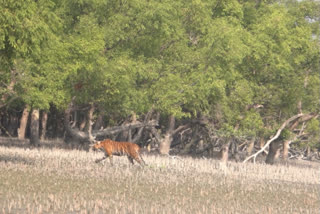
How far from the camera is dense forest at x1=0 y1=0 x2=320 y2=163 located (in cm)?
2819

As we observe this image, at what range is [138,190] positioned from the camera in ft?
54.5

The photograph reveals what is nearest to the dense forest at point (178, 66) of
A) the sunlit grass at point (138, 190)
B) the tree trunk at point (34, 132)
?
the tree trunk at point (34, 132)

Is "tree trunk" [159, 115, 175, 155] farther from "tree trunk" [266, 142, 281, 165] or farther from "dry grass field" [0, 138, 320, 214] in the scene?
"dry grass field" [0, 138, 320, 214]

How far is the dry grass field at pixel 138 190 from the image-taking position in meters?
13.5

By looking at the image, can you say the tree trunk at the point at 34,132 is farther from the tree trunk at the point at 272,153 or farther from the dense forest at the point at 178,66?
the tree trunk at the point at 272,153

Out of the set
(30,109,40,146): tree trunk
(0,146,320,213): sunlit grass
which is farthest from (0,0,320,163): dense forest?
(0,146,320,213): sunlit grass

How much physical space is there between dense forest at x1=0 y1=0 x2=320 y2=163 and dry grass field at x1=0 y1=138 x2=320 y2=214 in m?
5.22

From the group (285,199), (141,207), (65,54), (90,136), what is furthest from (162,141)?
(141,207)

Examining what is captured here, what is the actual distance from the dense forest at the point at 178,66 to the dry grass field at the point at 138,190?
5219mm

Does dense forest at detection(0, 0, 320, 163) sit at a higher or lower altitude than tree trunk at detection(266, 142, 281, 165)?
higher

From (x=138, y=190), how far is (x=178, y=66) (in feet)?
59.8

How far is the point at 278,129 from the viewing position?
3816 centimetres

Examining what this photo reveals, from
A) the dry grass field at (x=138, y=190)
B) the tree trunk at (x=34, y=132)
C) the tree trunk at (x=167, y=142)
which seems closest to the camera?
the dry grass field at (x=138, y=190)

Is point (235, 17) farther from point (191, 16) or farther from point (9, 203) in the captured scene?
point (9, 203)
